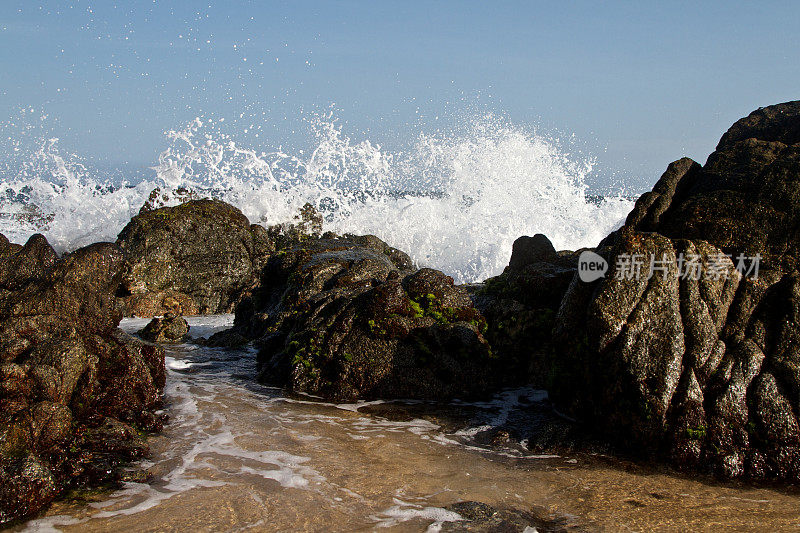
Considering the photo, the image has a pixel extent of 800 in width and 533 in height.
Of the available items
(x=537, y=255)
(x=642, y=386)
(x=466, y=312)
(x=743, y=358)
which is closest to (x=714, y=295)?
(x=743, y=358)

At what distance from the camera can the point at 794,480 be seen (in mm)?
5766

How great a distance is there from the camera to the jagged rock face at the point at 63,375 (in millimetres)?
5176

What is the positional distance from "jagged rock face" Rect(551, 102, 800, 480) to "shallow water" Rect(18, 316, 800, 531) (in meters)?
0.47

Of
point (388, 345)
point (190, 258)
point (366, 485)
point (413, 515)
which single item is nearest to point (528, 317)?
point (388, 345)

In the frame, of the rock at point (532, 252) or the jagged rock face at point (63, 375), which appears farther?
the rock at point (532, 252)

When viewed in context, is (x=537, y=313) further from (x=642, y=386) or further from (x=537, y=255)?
(x=642, y=386)

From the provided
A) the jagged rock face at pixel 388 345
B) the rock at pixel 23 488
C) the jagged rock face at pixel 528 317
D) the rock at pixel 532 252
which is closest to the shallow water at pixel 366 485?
the rock at pixel 23 488

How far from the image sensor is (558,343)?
746cm

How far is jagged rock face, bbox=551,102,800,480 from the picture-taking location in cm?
607

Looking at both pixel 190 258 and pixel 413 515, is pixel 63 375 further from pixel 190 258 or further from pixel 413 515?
pixel 190 258

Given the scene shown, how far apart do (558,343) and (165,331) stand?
8.64 metres

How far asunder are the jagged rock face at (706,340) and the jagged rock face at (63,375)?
499 centimetres

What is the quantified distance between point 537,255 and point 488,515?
7.07m

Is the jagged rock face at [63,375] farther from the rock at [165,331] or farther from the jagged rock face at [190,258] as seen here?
the jagged rock face at [190,258]
